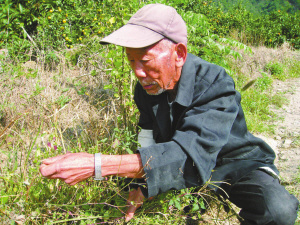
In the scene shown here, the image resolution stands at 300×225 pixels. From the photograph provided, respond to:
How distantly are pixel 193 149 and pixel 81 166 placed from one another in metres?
0.66

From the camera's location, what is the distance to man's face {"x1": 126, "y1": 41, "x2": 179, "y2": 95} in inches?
66.4

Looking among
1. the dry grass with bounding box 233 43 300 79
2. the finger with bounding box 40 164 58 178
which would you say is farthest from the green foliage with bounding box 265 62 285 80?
the finger with bounding box 40 164 58 178

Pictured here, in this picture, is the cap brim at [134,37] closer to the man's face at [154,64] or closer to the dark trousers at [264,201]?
the man's face at [154,64]

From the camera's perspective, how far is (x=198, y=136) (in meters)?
1.55

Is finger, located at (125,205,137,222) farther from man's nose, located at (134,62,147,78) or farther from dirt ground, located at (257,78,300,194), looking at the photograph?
dirt ground, located at (257,78,300,194)

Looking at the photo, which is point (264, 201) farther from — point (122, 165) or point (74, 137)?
point (74, 137)

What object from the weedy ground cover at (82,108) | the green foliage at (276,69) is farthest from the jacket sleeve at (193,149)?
the green foliage at (276,69)

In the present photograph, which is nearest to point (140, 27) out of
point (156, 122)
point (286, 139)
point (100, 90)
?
point (156, 122)

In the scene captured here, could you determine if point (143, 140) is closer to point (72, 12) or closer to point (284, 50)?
point (72, 12)

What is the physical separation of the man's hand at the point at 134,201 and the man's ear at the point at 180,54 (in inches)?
42.0

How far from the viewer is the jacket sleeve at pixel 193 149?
4.91 feet

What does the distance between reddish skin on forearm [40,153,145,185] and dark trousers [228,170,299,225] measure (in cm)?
87

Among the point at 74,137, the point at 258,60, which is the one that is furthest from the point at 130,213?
the point at 258,60

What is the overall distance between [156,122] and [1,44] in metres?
3.75
